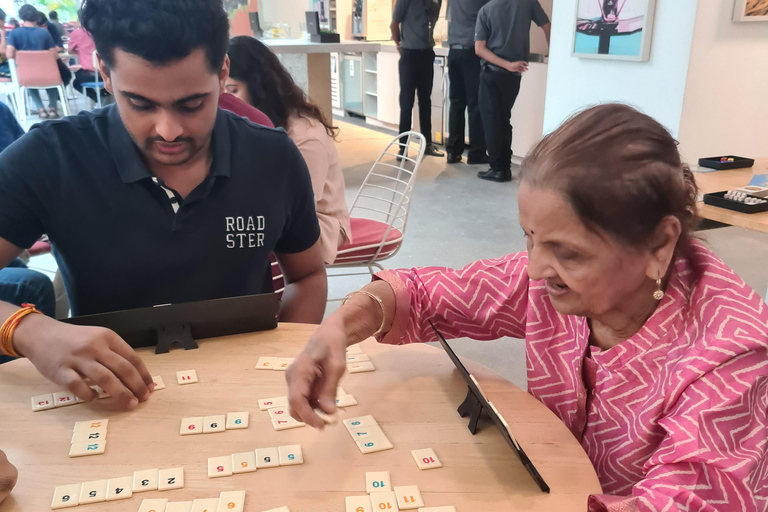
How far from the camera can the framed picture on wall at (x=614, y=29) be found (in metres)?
3.78

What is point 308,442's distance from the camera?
89cm

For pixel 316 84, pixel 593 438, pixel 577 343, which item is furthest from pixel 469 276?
pixel 316 84

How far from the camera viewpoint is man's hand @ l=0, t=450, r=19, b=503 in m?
0.75

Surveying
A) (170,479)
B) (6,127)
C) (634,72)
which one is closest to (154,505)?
(170,479)

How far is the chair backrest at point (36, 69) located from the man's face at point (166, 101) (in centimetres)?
749

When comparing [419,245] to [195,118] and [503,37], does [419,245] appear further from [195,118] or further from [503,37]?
[195,118]

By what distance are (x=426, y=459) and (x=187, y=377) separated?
438 millimetres

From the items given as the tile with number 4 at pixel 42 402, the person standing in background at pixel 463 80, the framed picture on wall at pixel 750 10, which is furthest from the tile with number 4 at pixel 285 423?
the person standing in background at pixel 463 80

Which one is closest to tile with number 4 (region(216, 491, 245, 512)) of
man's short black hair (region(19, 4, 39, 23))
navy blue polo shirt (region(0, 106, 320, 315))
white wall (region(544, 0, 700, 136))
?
navy blue polo shirt (region(0, 106, 320, 315))

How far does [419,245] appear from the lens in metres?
3.92

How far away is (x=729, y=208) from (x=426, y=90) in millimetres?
4579

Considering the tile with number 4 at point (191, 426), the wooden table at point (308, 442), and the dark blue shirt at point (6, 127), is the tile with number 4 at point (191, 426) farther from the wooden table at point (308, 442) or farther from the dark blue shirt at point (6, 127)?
the dark blue shirt at point (6, 127)

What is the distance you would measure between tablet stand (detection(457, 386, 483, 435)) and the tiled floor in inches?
64.8

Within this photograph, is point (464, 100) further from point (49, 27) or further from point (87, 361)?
point (49, 27)
